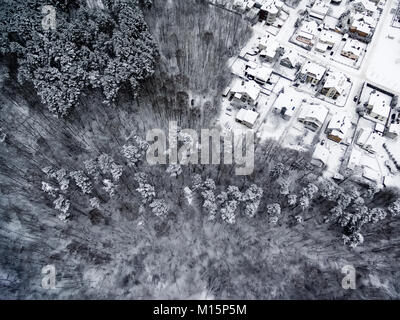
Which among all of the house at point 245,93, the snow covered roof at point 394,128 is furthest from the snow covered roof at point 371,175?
the house at point 245,93

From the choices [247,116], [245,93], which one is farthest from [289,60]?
[247,116]

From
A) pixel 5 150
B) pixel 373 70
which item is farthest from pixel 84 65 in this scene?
pixel 373 70

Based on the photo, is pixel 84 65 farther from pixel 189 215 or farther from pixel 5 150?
pixel 189 215

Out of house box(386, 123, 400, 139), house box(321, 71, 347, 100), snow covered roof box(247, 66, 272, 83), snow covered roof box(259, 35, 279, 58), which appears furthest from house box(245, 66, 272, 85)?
house box(386, 123, 400, 139)
